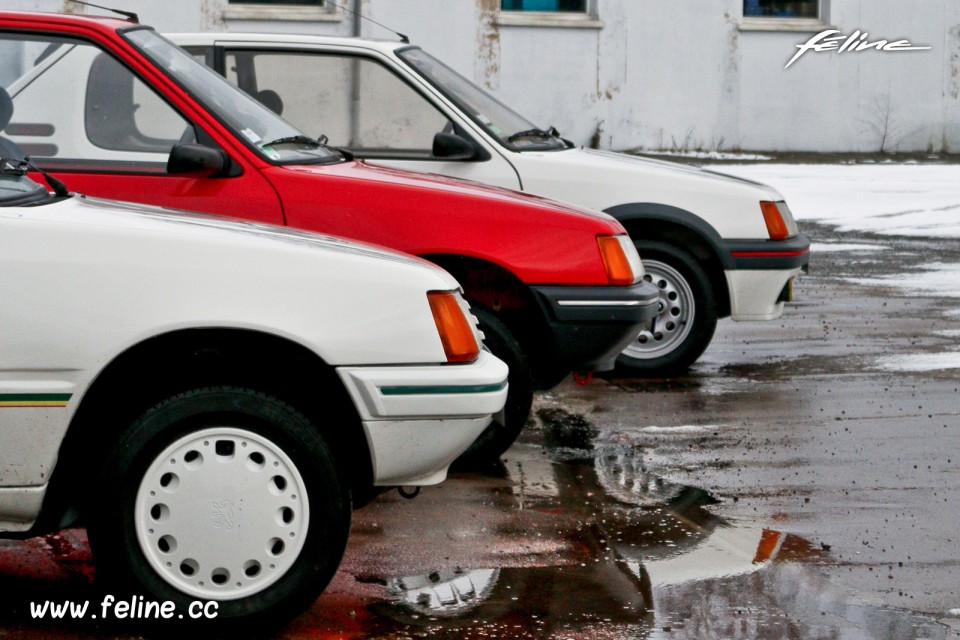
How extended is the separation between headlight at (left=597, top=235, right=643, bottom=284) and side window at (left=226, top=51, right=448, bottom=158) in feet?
5.32

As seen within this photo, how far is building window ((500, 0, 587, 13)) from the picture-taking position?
982 inches

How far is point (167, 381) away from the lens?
14.3 feet

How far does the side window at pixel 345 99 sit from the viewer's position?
8086 millimetres

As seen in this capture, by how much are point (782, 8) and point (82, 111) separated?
2074 cm

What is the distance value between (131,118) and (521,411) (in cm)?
193

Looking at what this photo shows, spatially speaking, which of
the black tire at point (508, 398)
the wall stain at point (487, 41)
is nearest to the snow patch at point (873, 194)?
the wall stain at point (487, 41)

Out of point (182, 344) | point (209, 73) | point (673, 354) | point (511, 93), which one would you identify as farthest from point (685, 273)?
point (511, 93)

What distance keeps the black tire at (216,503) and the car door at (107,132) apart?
6.82 ft

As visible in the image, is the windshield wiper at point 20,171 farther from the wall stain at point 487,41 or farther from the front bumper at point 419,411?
the wall stain at point 487,41

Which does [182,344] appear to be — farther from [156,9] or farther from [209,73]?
[156,9]

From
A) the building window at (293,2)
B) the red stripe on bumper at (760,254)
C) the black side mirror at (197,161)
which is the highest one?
the building window at (293,2)

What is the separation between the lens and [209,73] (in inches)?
261

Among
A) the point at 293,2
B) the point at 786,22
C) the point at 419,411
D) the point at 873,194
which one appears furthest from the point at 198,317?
the point at 786,22

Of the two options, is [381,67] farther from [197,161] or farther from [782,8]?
[782,8]
